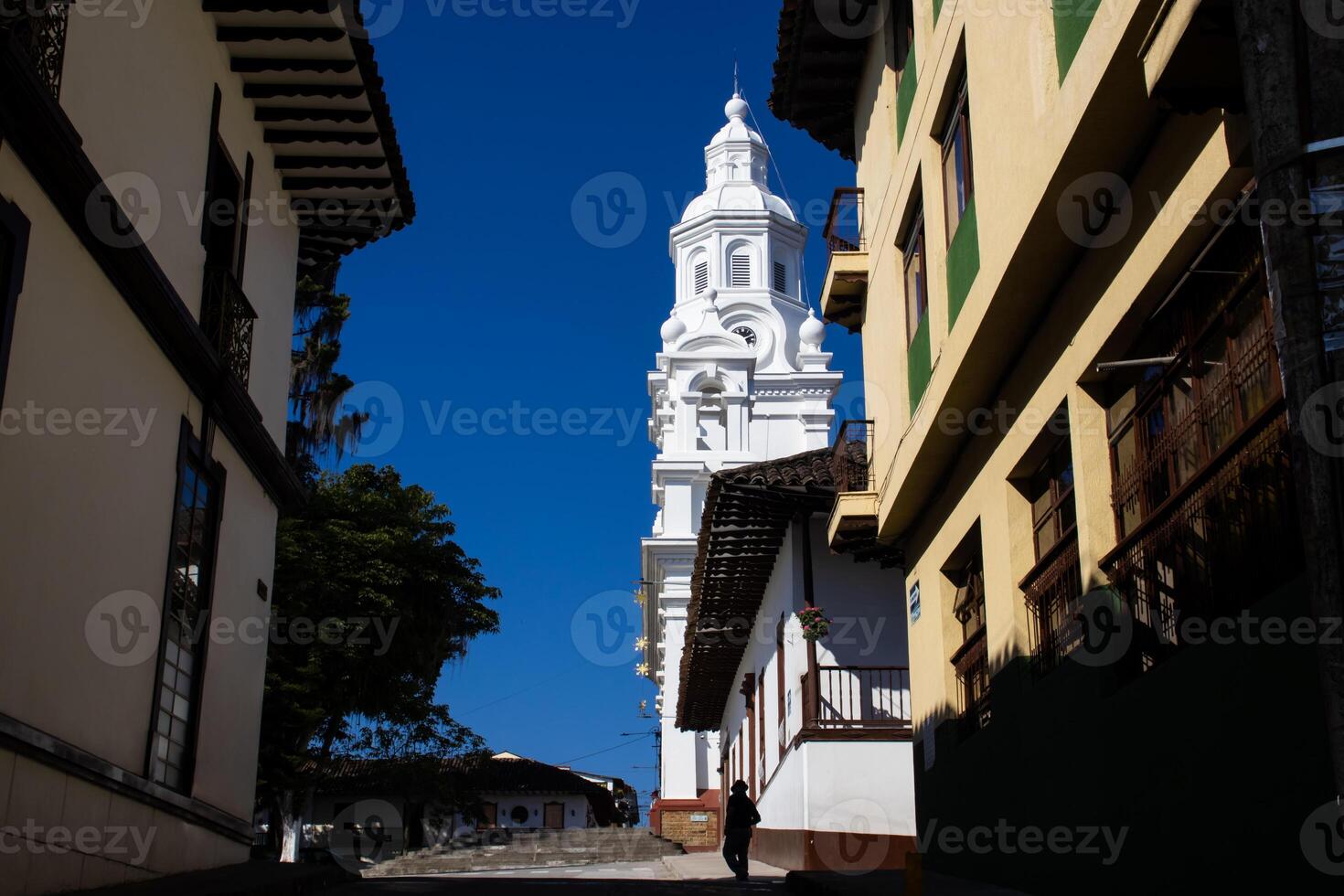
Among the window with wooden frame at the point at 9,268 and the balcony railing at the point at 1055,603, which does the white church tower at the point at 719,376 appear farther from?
the window with wooden frame at the point at 9,268

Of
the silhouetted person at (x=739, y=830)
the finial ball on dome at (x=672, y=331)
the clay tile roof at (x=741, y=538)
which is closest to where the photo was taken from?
the silhouetted person at (x=739, y=830)

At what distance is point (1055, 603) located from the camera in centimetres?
1036

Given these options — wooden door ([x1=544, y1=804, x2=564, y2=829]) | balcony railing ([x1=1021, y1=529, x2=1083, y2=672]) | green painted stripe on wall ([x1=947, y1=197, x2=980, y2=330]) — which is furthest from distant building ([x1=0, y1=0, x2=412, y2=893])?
wooden door ([x1=544, y1=804, x2=564, y2=829])

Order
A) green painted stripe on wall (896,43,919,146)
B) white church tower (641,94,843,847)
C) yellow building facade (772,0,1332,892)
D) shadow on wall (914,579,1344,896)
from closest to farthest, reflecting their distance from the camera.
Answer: shadow on wall (914,579,1344,896) → yellow building facade (772,0,1332,892) → green painted stripe on wall (896,43,919,146) → white church tower (641,94,843,847)

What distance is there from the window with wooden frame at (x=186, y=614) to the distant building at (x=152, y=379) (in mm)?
29

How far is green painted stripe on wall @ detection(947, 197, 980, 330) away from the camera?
448 inches

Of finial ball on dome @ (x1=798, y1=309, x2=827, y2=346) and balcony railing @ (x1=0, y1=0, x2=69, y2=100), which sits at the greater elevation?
finial ball on dome @ (x1=798, y1=309, x2=827, y2=346)

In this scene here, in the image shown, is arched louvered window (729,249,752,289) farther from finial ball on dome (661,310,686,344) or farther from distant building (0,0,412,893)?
distant building (0,0,412,893)

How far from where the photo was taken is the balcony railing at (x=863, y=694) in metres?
18.7

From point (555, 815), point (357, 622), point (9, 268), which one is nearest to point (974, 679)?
point (9, 268)

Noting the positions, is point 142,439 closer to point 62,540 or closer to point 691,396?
point 62,540

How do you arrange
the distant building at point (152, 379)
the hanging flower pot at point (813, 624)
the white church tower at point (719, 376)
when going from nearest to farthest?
1. the distant building at point (152, 379)
2. the hanging flower pot at point (813, 624)
3. the white church tower at point (719, 376)

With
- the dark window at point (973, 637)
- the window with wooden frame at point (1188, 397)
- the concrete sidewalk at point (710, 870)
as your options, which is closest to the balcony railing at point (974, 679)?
the dark window at point (973, 637)

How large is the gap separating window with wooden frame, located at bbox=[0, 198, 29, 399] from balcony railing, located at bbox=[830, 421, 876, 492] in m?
9.48
